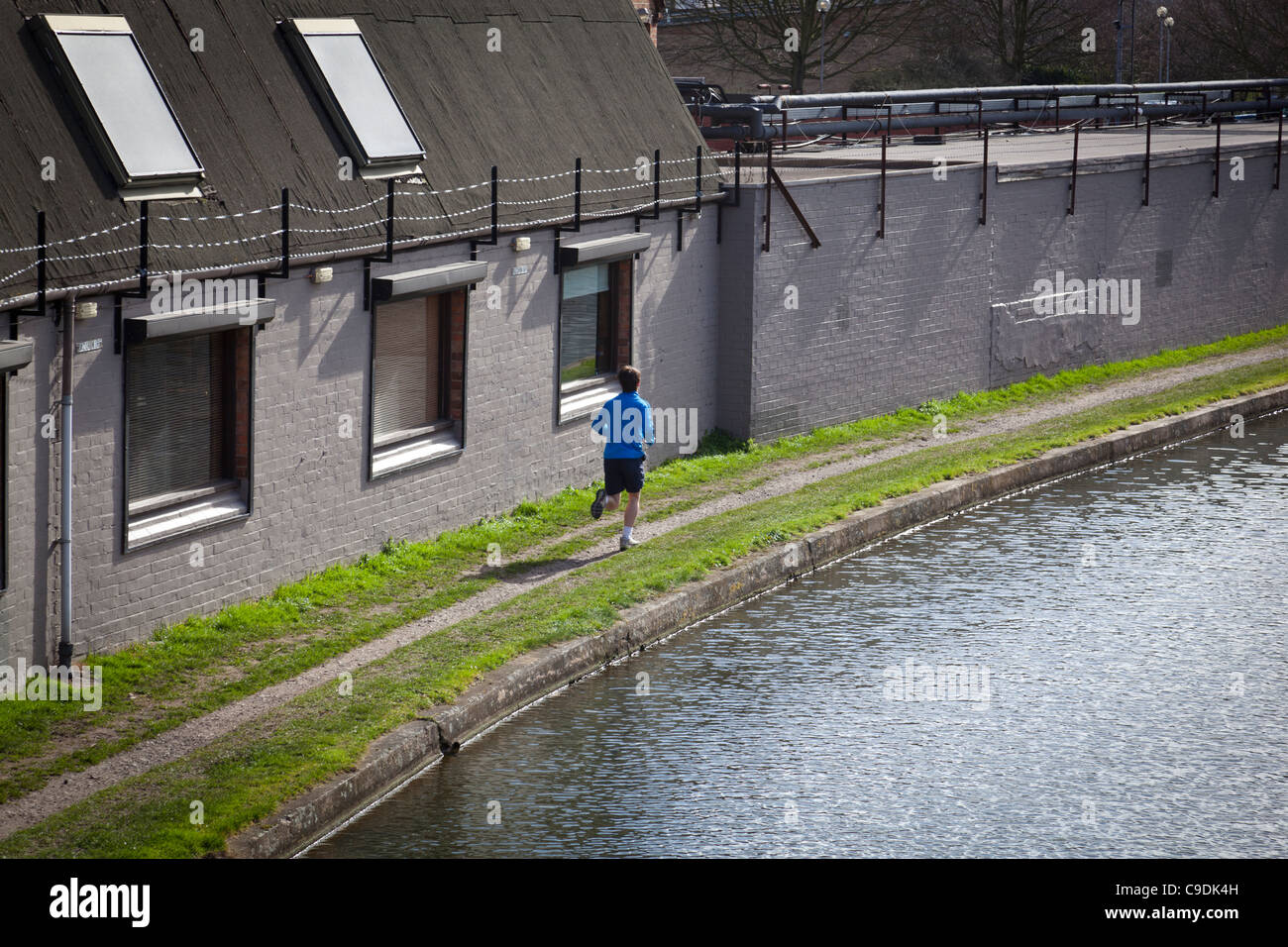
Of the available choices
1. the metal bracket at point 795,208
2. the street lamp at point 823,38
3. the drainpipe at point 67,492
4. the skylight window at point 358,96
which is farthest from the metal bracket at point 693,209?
the street lamp at point 823,38

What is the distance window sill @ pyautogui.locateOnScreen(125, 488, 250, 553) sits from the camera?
36.4 ft

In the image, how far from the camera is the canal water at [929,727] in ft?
28.6

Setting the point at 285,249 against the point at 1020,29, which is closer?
the point at 285,249

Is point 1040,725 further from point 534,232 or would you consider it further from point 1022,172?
point 1022,172

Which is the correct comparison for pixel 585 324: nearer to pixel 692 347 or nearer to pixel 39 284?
pixel 692 347

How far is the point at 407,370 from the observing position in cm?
1398

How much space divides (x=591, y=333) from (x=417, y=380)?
2.78 m

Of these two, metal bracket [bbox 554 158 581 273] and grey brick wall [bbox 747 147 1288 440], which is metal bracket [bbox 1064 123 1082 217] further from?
metal bracket [bbox 554 158 581 273]

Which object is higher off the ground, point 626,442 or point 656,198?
point 656,198

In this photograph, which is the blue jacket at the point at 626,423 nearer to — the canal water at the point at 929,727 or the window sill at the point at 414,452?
the window sill at the point at 414,452

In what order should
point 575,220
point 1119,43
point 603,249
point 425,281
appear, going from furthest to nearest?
point 1119,43, point 603,249, point 575,220, point 425,281

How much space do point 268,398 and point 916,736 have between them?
17.2 feet

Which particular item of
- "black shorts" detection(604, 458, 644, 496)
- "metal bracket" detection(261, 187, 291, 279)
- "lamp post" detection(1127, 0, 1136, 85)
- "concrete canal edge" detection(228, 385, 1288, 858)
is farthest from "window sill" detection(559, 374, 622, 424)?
"lamp post" detection(1127, 0, 1136, 85)

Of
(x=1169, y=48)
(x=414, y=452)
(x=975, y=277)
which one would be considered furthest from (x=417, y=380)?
(x=1169, y=48)
